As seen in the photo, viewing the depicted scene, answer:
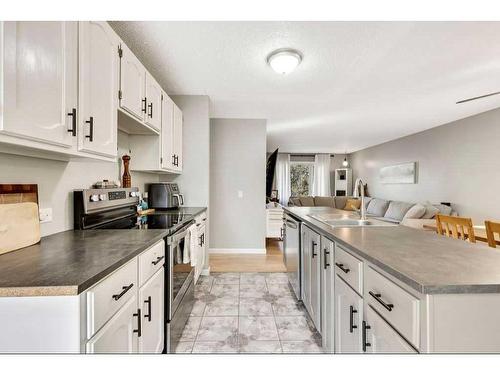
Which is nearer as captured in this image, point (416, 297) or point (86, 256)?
point (416, 297)

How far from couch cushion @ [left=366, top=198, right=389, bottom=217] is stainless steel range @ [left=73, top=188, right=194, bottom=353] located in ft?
17.3

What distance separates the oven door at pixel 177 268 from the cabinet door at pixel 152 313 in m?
0.08

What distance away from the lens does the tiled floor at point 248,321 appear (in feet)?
5.55

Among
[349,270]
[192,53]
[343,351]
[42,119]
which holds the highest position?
[192,53]

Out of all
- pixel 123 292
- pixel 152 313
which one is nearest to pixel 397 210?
pixel 152 313

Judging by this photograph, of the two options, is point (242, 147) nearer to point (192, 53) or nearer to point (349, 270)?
point (192, 53)

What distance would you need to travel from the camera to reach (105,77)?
4.55 feet

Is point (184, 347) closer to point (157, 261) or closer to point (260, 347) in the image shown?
point (260, 347)

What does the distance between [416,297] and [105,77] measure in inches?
71.8

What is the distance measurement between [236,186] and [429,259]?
130 inches

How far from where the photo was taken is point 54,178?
1.40m

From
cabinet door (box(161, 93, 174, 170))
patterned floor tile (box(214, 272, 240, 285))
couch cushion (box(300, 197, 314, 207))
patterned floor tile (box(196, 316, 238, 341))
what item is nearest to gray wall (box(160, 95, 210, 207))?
cabinet door (box(161, 93, 174, 170))

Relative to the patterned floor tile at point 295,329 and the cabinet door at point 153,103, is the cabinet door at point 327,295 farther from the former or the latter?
the cabinet door at point 153,103
